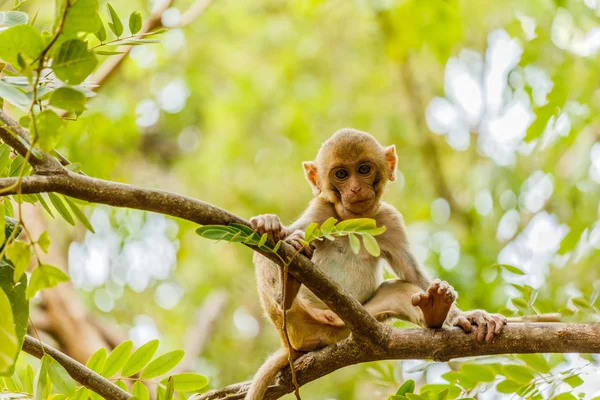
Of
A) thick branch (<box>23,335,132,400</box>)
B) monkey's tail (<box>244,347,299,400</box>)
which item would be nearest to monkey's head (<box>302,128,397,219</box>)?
monkey's tail (<box>244,347,299,400</box>)

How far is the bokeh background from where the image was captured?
311 inches

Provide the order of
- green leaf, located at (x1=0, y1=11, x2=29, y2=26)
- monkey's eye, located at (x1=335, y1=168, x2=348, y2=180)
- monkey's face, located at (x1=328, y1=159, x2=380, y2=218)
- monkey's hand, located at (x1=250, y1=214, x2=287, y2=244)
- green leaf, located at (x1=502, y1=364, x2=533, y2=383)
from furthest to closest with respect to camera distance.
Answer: monkey's eye, located at (x1=335, y1=168, x2=348, y2=180), monkey's face, located at (x1=328, y1=159, x2=380, y2=218), green leaf, located at (x1=502, y1=364, x2=533, y2=383), monkey's hand, located at (x1=250, y1=214, x2=287, y2=244), green leaf, located at (x1=0, y1=11, x2=29, y2=26)

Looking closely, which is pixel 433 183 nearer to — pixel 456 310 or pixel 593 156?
pixel 593 156

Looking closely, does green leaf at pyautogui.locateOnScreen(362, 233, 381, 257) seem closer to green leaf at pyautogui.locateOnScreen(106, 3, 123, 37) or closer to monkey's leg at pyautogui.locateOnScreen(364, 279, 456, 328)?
monkey's leg at pyautogui.locateOnScreen(364, 279, 456, 328)

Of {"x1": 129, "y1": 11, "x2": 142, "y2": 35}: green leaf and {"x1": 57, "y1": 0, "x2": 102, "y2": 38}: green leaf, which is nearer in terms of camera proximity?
{"x1": 57, "y1": 0, "x2": 102, "y2": 38}: green leaf

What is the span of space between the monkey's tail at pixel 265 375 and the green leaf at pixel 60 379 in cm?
123

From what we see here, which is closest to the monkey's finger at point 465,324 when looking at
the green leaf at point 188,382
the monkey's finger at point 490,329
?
the monkey's finger at point 490,329

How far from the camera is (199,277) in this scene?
11.0m

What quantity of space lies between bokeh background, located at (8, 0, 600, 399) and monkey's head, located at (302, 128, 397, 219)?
2471mm

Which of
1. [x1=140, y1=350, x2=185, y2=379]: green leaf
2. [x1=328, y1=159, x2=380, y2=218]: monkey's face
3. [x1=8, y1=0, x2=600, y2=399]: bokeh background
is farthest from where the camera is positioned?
[x1=8, y1=0, x2=600, y2=399]: bokeh background

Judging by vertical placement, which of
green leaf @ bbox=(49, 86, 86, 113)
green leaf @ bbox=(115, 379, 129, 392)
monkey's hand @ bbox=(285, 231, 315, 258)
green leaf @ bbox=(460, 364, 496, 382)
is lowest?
green leaf @ bbox=(460, 364, 496, 382)

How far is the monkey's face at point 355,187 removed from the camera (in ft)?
15.6

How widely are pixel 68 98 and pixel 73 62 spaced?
129mm

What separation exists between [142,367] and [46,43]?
1.88 m
